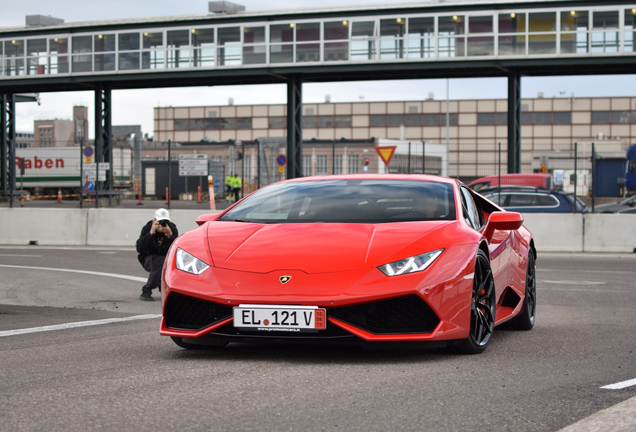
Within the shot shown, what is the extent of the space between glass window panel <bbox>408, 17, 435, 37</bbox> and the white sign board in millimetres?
15203

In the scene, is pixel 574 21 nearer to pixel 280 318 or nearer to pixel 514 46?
pixel 514 46

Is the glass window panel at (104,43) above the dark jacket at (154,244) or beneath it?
above

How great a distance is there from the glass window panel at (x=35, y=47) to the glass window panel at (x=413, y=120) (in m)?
65.0

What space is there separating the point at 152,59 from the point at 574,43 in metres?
18.8

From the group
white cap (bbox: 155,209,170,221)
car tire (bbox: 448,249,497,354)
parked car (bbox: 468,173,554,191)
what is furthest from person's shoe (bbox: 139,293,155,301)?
parked car (bbox: 468,173,554,191)

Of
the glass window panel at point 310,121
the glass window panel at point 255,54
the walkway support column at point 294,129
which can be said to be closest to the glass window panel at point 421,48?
the walkway support column at point 294,129

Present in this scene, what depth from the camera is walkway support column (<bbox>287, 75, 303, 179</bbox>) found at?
38.0m

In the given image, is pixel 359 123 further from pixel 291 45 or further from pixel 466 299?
pixel 466 299

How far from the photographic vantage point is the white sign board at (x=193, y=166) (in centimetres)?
2380

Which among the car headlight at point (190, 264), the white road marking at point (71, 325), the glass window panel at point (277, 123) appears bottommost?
the white road marking at point (71, 325)

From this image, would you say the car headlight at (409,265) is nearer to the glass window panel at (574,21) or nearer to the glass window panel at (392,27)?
the glass window panel at (574,21)

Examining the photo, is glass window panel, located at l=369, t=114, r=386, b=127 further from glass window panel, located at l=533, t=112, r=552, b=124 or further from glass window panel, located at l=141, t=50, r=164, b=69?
glass window panel, located at l=141, t=50, r=164, b=69

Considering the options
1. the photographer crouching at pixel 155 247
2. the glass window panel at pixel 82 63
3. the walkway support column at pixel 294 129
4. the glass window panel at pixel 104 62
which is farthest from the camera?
the glass window panel at pixel 82 63

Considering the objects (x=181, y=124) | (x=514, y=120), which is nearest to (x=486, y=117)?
(x=181, y=124)
